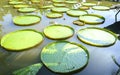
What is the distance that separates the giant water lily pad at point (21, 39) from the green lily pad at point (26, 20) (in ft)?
1.52

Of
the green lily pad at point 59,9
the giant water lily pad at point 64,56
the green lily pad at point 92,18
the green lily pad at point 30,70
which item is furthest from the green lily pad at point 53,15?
the green lily pad at point 30,70

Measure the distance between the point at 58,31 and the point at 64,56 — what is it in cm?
102

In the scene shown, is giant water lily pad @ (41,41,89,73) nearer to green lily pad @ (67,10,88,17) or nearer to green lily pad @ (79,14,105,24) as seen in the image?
green lily pad @ (79,14,105,24)

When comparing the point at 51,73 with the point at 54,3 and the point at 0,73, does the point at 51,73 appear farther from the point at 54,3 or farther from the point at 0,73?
the point at 54,3

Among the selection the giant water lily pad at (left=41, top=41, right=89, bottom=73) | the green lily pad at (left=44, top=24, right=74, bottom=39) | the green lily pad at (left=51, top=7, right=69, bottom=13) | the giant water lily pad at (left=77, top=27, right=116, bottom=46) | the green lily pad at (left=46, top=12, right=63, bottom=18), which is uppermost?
the green lily pad at (left=51, top=7, right=69, bottom=13)

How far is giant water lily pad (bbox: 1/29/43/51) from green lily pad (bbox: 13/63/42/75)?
0.55 meters

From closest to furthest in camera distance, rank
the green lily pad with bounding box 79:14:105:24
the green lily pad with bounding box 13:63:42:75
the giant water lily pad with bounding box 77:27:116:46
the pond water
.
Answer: the green lily pad with bounding box 13:63:42:75
the pond water
the giant water lily pad with bounding box 77:27:116:46
the green lily pad with bounding box 79:14:105:24

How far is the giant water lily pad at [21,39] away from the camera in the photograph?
2.94 metres

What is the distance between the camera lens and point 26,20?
4.14 meters

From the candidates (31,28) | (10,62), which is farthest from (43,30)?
(10,62)

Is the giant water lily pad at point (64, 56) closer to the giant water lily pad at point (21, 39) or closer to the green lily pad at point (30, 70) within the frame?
the green lily pad at point (30, 70)

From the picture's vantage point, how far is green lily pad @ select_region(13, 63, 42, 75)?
231cm

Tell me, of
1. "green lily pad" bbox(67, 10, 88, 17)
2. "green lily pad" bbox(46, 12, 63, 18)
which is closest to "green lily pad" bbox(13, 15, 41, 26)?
"green lily pad" bbox(46, 12, 63, 18)

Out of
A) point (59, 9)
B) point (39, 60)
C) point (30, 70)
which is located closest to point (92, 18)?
point (59, 9)
